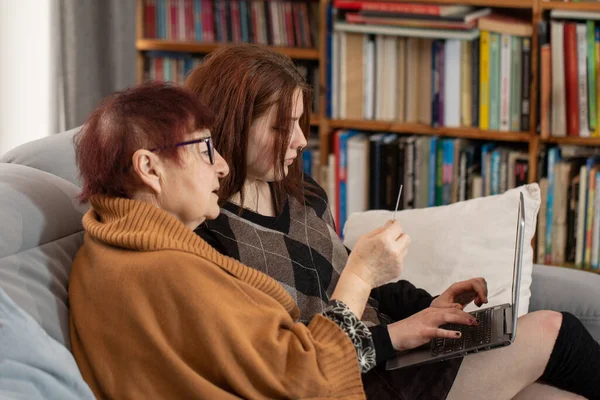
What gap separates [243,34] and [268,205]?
4.83ft

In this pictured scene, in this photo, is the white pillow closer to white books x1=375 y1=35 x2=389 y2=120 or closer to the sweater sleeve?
the sweater sleeve

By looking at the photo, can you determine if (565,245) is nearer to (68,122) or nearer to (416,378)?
(416,378)

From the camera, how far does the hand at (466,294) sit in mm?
1680

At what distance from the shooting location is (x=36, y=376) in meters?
1.16

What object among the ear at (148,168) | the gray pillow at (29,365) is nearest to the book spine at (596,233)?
the ear at (148,168)

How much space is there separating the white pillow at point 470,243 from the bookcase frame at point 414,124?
2.69 feet

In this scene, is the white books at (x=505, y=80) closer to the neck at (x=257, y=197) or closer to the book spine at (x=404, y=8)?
the book spine at (x=404, y=8)

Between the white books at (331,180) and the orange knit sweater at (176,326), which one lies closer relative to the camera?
the orange knit sweater at (176,326)

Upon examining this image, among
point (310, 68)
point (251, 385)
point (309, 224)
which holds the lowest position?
point (251, 385)

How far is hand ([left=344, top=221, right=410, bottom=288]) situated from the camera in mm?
1428

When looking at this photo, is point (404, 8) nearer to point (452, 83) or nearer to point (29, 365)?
point (452, 83)

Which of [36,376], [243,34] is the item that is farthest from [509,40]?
[36,376]

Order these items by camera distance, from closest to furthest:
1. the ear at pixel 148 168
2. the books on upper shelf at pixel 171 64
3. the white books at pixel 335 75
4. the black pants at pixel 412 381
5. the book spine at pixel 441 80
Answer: the ear at pixel 148 168, the black pants at pixel 412 381, the book spine at pixel 441 80, the white books at pixel 335 75, the books on upper shelf at pixel 171 64

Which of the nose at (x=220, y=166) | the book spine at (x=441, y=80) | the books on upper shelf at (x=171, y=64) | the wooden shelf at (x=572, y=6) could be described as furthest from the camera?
the books on upper shelf at (x=171, y=64)
